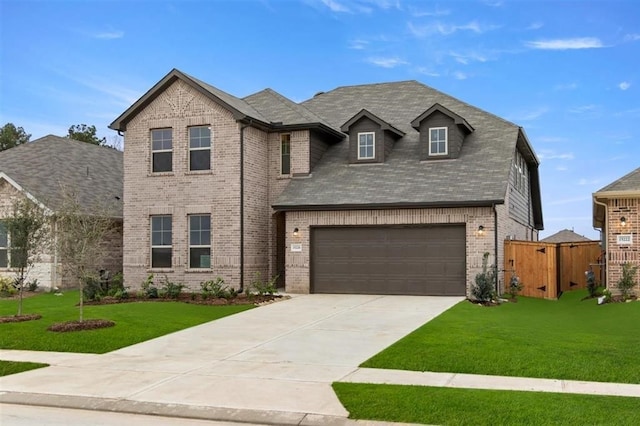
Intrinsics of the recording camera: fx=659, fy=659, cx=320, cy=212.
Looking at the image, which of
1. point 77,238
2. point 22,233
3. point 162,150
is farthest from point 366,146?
point 22,233

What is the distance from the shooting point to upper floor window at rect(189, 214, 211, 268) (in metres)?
A: 22.2

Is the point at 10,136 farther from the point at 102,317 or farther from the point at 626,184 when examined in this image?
the point at 626,184

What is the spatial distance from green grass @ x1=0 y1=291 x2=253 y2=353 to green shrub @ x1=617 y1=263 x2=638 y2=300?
10371mm

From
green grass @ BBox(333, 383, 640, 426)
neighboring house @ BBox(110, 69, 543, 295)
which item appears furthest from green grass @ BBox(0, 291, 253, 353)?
green grass @ BBox(333, 383, 640, 426)

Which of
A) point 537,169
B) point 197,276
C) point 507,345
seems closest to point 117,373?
point 507,345

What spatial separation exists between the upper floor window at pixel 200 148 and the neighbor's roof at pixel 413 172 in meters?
2.90

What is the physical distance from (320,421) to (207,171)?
15581 millimetres

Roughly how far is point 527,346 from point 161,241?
14603mm

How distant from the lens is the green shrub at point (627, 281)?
1820 cm

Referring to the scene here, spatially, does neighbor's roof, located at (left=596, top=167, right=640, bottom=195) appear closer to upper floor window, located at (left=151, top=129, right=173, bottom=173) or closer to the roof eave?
the roof eave

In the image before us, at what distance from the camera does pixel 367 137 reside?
76.7ft

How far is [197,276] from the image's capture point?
72.3 feet

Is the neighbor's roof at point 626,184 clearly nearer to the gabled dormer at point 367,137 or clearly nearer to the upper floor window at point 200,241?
the gabled dormer at point 367,137

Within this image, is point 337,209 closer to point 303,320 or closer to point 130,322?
point 303,320
